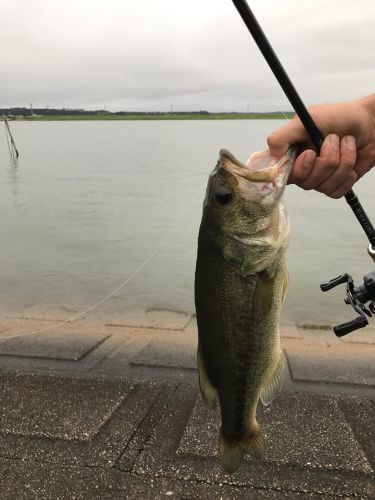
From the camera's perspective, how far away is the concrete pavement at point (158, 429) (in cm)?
360

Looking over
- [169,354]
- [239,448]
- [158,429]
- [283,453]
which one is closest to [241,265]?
[239,448]

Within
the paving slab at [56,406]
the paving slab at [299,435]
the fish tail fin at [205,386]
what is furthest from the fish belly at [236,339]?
the paving slab at [56,406]

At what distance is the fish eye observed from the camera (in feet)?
7.06

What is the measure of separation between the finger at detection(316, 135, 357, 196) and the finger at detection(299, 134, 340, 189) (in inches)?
1.0

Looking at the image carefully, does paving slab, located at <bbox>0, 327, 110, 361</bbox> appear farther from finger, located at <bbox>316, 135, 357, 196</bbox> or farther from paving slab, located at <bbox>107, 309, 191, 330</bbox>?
finger, located at <bbox>316, 135, 357, 196</bbox>

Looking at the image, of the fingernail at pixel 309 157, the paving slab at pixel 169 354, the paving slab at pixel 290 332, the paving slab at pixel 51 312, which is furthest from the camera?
the paving slab at pixel 51 312

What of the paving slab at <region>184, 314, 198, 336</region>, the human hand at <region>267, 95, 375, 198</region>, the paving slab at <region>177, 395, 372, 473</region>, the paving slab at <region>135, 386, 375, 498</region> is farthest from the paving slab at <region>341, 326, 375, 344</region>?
the human hand at <region>267, 95, 375, 198</region>

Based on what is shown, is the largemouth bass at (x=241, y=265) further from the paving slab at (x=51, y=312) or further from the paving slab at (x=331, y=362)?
the paving slab at (x=51, y=312)

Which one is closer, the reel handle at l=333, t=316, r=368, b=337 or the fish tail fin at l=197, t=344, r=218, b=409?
the fish tail fin at l=197, t=344, r=218, b=409

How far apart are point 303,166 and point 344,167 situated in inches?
8.7

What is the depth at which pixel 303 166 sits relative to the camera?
227 cm

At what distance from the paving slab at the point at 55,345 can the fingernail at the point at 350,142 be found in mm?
4856

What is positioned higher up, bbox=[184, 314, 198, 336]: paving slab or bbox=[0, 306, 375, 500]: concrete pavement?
bbox=[0, 306, 375, 500]: concrete pavement

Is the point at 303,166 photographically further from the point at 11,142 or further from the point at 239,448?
the point at 11,142
